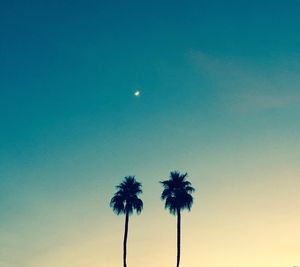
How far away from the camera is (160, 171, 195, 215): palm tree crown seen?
2095 inches

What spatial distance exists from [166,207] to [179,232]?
11.5 ft

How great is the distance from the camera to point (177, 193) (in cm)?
5353

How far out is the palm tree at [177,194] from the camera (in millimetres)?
53188

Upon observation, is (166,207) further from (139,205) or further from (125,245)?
(125,245)

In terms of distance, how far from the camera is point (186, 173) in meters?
54.4

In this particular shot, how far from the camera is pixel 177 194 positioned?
53500 mm

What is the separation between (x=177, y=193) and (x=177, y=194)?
0.13m

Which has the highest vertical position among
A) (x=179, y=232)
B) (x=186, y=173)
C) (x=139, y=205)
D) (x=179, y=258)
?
(x=186, y=173)

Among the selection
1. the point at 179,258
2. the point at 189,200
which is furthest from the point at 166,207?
the point at 179,258

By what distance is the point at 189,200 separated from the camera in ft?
176

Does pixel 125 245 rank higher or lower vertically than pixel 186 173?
lower

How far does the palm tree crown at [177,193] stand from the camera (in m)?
53.2

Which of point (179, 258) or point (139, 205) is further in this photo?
point (139, 205)

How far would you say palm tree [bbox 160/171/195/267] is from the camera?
53188 mm
